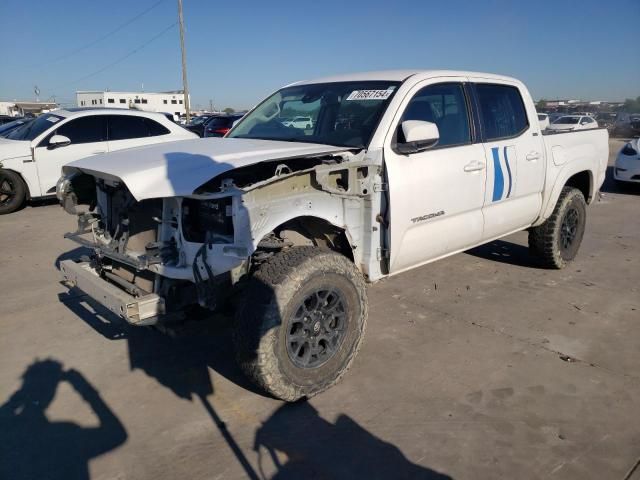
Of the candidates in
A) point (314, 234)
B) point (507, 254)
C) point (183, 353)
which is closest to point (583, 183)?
point (507, 254)

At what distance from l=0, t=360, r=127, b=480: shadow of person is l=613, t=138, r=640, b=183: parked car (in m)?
11.5

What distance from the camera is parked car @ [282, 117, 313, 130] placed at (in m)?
4.07

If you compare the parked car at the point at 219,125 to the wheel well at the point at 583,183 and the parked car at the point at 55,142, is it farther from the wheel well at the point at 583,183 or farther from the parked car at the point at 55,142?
the wheel well at the point at 583,183

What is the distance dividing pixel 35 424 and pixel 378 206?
98.1 inches

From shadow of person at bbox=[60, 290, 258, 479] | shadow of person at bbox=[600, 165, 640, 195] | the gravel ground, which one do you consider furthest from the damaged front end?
shadow of person at bbox=[600, 165, 640, 195]

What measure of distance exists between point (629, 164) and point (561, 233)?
23.3 ft

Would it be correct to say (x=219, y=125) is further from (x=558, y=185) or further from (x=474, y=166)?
(x=474, y=166)

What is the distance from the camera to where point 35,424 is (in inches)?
115

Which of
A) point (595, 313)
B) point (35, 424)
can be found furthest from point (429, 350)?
point (35, 424)

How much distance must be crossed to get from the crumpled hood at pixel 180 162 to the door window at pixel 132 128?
6.23m

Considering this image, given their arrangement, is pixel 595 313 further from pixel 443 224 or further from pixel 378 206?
pixel 378 206

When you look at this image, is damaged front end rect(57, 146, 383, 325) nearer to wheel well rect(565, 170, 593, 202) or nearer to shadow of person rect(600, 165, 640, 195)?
wheel well rect(565, 170, 593, 202)

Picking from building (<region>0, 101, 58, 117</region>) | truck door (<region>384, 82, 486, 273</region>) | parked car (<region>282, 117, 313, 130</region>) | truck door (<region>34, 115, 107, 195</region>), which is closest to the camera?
truck door (<region>384, 82, 486, 273</region>)

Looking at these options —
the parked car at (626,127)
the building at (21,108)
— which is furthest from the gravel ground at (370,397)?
the building at (21,108)
